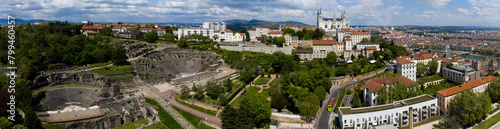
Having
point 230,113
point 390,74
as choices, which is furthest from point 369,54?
point 230,113

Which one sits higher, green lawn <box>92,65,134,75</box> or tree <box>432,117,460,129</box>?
green lawn <box>92,65,134,75</box>

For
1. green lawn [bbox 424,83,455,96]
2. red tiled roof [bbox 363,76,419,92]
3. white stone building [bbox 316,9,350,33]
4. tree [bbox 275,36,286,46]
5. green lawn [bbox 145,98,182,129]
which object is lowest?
green lawn [bbox 145,98,182,129]

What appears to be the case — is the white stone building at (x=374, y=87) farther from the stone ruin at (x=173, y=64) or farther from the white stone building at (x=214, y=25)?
the white stone building at (x=214, y=25)

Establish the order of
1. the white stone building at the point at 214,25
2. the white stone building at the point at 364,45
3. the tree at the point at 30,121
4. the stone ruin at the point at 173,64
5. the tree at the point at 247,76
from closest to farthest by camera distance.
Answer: the tree at the point at 30,121
the tree at the point at 247,76
the stone ruin at the point at 173,64
the white stone building at the point at 364,45
the white stone building at the point at 214,25

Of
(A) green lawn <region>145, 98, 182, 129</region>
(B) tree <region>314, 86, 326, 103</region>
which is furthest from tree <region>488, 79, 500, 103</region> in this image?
(A) green lawn <region>145, 98, 182, 129</region>

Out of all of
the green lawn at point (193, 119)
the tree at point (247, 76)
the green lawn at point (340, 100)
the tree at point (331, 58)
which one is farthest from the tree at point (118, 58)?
the tree at point (331, 58)

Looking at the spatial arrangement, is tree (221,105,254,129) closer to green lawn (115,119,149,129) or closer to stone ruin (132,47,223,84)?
green lawn (115,119,149,129)

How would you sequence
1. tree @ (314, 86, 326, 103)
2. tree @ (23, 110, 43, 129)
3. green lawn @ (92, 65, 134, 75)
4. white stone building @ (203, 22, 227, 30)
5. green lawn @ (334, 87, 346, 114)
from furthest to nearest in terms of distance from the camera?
white stone building @ (203, 22, 227, 30)
green lawn @ (92, 65, 134, 75)
tree @ (314, 86, 326, 103)
green lawn @ (334, 87, 346, 114)
tree @ (23, 110, 43, 129)

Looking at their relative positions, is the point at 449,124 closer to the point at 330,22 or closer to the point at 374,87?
the point at 374,87
